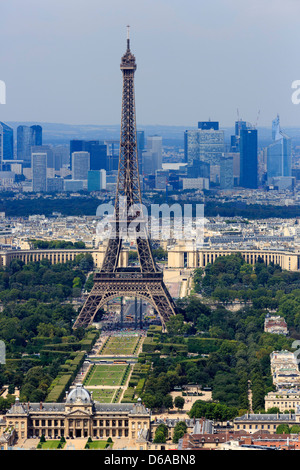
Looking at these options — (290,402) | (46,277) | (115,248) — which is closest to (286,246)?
(46,277)

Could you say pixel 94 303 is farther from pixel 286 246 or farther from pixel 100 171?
pixel 100 171

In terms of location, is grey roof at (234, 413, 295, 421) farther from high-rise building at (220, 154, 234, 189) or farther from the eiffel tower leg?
high-rise building at (220, 154, 234, 189)

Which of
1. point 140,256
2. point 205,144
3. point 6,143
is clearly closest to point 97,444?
point 140,256

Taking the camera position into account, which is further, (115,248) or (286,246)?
(286,246)

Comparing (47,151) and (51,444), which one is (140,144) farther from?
(51,444)

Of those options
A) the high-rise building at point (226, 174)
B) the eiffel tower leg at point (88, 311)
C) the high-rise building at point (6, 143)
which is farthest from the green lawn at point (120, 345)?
the high-rise building at point (226, 174)

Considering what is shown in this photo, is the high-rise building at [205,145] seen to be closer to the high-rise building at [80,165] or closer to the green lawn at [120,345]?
the high-rise building at [80,165]
